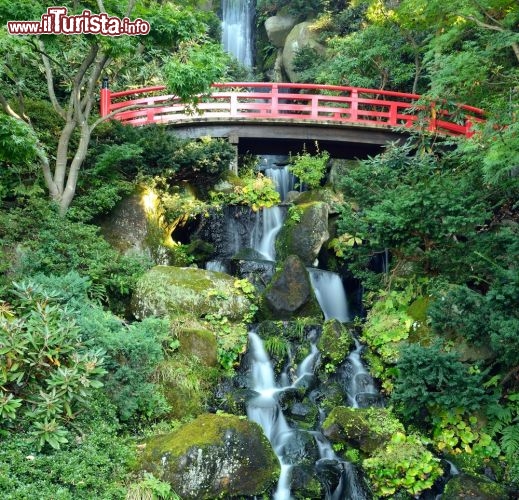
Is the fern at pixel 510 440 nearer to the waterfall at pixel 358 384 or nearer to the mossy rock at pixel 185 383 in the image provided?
the waterfall at pixel 358 384

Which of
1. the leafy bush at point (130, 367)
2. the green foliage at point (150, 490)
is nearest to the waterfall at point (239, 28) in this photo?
the leafy bush at point (130, 367)

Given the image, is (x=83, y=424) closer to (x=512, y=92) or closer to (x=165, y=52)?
(x=512, y=92)

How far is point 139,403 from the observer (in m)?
7.33

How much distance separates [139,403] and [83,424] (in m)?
1.23

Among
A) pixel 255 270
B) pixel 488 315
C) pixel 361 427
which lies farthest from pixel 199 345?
pixel 488 315

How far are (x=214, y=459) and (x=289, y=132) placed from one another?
10833 millimetres

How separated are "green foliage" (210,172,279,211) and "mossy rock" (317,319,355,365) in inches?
190

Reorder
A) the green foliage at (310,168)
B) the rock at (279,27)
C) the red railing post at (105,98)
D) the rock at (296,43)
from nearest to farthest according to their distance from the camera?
the red railing post at (105,98) < the green foliage at (310,168) < the rock at (296,43) < the rock at (279,27)

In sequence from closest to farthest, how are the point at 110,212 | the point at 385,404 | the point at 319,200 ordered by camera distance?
the point at 385,404, the point at 110,212, the point at 319,200

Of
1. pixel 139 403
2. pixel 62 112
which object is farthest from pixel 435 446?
pixel 62 112

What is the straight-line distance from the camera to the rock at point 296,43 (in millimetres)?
23422

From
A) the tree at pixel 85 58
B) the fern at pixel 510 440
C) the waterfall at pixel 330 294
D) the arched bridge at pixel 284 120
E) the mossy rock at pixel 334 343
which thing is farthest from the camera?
the arched bridge at pixel 284 120

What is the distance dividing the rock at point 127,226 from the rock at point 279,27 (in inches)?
709

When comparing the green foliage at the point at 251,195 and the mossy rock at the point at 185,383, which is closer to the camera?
the mossy rock at the point at 185,383
